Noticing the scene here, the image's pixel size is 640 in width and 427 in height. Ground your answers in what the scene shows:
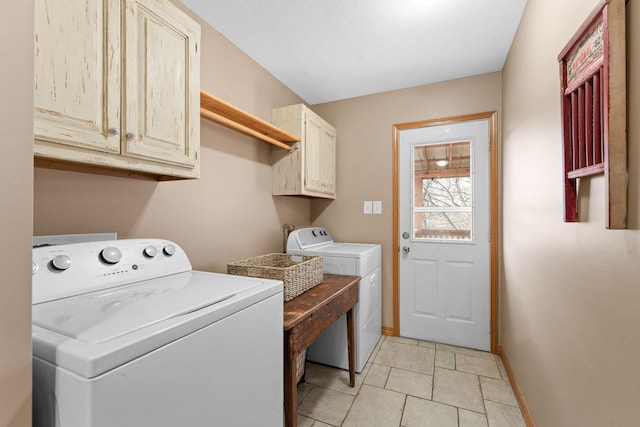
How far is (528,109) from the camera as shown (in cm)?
174

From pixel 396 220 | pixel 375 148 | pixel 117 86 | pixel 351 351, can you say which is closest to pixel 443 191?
pixel 396 220

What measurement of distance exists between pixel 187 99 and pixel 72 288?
0.89 m

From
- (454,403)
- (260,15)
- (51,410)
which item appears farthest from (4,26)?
(454,403)

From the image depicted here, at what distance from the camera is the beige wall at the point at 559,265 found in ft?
2.67

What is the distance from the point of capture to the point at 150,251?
1302mm

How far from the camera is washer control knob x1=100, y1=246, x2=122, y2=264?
114 centimetres

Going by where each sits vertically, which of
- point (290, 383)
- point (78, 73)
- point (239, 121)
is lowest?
point (290, 383)

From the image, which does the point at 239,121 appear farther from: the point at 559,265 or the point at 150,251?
the point at 559,265

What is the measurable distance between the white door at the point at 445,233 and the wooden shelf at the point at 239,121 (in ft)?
4.10

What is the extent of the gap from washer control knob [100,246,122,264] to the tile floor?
1386 mm

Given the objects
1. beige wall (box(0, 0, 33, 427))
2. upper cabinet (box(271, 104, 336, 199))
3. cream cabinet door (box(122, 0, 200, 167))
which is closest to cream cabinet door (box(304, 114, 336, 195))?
upper cabinet (box(271, 104, 336, 199))

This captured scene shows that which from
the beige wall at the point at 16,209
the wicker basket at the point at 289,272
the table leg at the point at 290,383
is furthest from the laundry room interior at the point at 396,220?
the table leg at the point at 290,383

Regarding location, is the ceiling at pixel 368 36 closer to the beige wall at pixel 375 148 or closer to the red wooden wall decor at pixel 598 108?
the beige wall at pixel 375 148

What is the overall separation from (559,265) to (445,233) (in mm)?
1519
